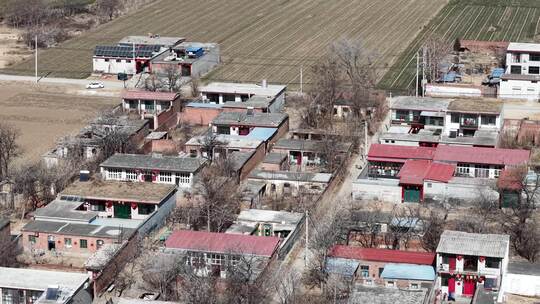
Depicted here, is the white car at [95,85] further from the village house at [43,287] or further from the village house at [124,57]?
the village house at [43,287]

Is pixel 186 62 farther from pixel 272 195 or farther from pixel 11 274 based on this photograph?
pixel 11 274

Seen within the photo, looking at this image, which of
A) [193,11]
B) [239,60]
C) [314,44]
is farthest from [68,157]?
[193,11]

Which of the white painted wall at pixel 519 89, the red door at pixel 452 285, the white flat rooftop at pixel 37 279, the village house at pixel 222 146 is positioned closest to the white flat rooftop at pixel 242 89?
the village house at pixel 222 146

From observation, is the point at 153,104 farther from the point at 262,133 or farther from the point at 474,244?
the point at 474,244

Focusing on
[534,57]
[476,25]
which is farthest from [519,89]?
[476,25]

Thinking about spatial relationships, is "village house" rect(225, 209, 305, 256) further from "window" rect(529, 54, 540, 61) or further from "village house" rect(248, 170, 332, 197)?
"window" rect(529, 54, 540, 61)
